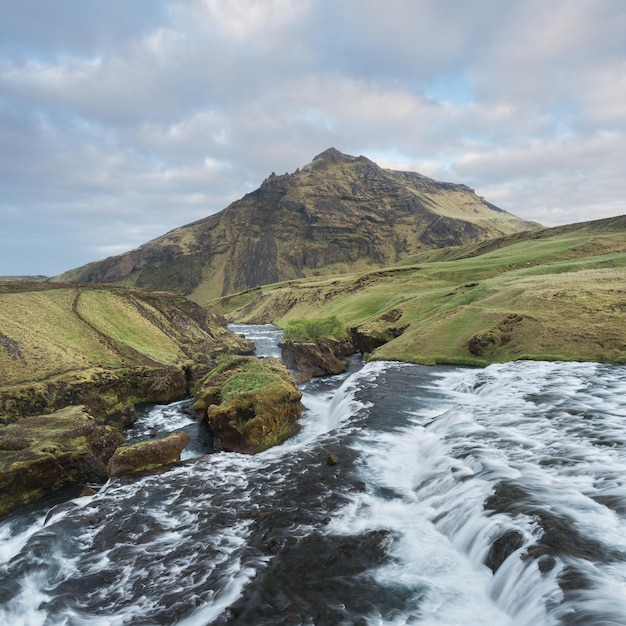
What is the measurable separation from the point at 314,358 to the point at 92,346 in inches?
1120

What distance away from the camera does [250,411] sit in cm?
2964

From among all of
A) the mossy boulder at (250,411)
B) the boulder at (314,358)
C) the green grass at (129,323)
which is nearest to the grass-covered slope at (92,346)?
the green grass at (129,323)

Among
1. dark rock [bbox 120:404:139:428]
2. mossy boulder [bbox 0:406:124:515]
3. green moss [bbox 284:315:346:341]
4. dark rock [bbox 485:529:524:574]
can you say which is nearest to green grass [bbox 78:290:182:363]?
dark rock [bbox 120:404:139:428]

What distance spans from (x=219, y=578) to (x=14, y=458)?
15.5 meters

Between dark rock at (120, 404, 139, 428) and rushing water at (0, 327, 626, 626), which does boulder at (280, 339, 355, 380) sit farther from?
rushing water at (0, 327, 626, 626)

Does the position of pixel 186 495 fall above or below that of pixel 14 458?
below

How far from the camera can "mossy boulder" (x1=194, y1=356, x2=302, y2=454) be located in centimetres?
2803

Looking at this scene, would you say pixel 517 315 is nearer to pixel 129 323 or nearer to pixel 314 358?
pixel 314 358

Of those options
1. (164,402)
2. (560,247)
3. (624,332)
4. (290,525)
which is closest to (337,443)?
(290,525)

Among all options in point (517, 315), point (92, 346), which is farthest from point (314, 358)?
point (92, 346)

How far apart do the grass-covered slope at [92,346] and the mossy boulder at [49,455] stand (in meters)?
9.39

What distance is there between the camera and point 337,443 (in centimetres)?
2622

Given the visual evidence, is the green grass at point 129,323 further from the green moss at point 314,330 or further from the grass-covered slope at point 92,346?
the green moss at point 314,330

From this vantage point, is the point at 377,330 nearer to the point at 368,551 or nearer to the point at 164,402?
the point at 164,402
